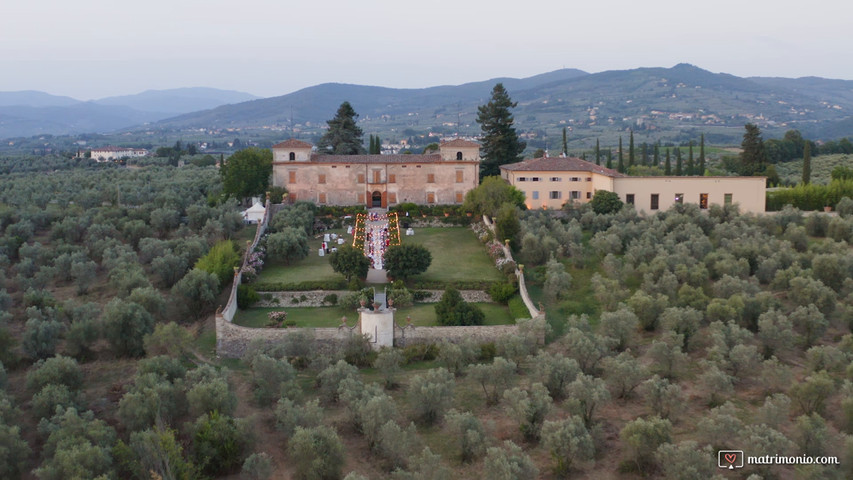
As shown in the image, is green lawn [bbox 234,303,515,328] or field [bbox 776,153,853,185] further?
field [bbox 776,153,853,185]

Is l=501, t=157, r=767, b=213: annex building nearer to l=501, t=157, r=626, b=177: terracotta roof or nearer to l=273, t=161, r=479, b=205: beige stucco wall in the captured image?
l=501, t=157, r=626, b=177: terracotta roof

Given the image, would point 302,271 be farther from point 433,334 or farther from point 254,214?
point 254,214

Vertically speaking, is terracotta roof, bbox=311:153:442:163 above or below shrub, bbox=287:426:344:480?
above

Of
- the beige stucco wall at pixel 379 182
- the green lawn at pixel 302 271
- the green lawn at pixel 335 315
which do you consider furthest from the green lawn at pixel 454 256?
the beige stucco wall at pixel 379 182

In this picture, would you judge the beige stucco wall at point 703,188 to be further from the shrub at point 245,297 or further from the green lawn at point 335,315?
the shrub at point 245,297

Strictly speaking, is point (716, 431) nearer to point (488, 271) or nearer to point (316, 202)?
point (488, 271)

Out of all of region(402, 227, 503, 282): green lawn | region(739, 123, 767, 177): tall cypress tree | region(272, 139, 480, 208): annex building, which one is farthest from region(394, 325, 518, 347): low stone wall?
region(739, 123, 767, 177): tall cypress tree
